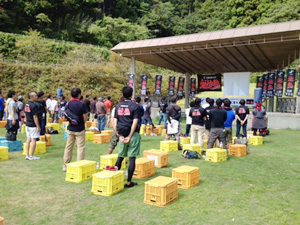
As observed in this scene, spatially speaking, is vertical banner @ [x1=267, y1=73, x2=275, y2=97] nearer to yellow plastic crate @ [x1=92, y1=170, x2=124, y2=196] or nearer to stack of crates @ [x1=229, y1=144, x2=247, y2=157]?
stack of crates @ [x1=229, y1=144, x2=247, y2=157]

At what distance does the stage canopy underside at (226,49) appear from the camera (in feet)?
43.3

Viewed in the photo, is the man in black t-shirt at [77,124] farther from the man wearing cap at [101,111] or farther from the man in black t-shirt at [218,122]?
Result: the man wearing cap at [101,111]

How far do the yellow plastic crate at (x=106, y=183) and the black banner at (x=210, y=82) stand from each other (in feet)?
58.1

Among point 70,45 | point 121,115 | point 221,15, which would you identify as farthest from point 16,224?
point 221,15

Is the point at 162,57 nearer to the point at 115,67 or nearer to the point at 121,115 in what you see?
the point at 115,67

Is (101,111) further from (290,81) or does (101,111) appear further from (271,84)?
(271,84)

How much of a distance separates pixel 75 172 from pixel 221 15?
175 ft

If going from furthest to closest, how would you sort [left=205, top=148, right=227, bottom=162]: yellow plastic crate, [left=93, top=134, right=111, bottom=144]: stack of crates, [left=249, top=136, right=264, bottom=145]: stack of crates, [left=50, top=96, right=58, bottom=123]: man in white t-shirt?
[left=50, top=96, right=58, bottom=123]: man in white t-shirt, [left=249, top=136, right=264, bottom=145]: stack of crates, [left=93, top=134, right=111, bottom=144]: stack of crates, [left=205, top=148, right=227, bottom=162]: yellow plastic crate

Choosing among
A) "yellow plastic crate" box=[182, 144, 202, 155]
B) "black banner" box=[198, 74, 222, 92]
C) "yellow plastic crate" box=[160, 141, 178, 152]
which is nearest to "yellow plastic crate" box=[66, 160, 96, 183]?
"yellow plastic crate" box=[182, 144, 202, 155]

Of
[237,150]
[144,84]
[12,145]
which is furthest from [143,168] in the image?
[144,84]

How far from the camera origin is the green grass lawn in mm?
3414

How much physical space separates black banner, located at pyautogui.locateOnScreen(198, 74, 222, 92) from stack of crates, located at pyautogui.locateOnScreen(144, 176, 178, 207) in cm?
1778

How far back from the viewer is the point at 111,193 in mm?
4184

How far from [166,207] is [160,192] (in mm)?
233
